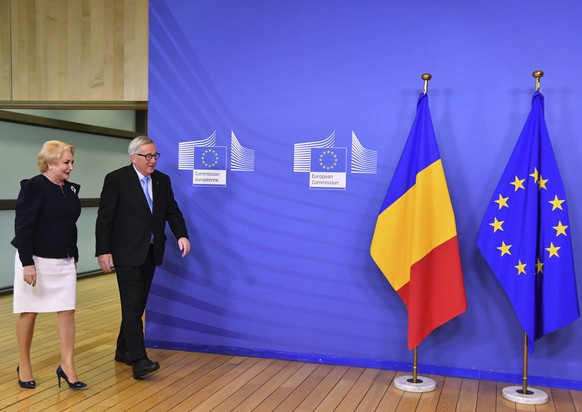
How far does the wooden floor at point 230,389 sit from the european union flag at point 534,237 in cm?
57

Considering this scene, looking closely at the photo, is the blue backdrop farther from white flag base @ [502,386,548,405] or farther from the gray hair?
the gray hair

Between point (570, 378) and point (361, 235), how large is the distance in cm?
158

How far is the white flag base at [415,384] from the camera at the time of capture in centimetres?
385

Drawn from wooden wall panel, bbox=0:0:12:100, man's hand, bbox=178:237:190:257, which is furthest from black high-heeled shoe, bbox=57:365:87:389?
wooden wall panel, bbox=0:0:12:100

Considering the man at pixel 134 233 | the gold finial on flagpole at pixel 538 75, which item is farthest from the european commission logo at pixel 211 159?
the gold finial on flagpole at pixel 538 75

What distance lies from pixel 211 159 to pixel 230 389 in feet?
5.52

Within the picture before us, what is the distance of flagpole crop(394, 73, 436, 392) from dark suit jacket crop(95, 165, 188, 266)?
5.81ft

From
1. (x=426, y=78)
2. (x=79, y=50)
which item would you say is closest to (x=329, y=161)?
(x=426, y=78)

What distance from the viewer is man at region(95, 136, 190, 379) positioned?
13.1 feet

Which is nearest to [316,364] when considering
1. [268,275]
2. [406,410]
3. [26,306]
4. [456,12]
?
[268,275]

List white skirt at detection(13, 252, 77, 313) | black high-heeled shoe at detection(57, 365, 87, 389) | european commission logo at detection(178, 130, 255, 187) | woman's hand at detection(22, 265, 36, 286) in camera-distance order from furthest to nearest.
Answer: european commission logo at detection(178, 130, 255, 187) < black high-heeled shoe at detection(57, 365, 87, 389) < white skirt at detection(13, 252, 77, 313) < woman's hand at detection(22, 265, 36, 286)

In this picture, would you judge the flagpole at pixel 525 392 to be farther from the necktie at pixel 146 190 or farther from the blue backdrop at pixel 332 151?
the necktie at pixel 146 190

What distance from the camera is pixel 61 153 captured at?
3656mm

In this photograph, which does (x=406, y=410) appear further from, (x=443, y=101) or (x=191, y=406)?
(x=443, y=101)
